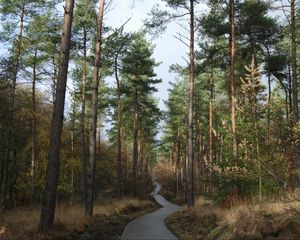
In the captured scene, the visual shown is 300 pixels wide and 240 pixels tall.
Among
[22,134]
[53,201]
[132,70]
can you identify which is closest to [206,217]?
[53,201]

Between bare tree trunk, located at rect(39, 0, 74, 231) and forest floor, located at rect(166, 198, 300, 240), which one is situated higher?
bare tree trunk, located at rect(39, 0, 74, 231)

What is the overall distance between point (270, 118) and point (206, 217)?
35.3 feet

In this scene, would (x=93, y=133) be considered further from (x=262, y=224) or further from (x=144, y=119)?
(x=144, y=119)

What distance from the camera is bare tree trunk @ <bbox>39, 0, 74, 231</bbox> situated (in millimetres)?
11453

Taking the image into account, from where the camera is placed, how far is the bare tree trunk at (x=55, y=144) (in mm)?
11453

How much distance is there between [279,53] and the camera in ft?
99.6

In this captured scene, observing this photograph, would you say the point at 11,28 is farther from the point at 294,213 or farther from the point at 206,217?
the point at 294,213

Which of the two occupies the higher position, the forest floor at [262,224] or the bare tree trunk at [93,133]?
the bare tree trunk at [93,133]

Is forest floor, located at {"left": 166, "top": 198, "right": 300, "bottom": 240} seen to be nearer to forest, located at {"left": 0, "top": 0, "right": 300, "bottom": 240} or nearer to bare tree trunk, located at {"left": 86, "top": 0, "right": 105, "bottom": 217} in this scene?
forest, located at {"left": 0, "top": 0, "right": 300, "bottom": 240}

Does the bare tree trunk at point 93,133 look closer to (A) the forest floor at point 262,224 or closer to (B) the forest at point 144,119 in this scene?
(B) the forest at point 144,119

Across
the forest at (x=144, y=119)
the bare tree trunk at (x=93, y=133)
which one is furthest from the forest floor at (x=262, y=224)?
the bare tree trunk at (x=93, y=133)

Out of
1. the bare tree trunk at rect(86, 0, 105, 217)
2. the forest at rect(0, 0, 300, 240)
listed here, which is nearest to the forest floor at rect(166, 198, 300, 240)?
the forest at rect(0, 0, 300, 240)

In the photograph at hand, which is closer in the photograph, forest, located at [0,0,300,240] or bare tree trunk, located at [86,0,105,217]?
forest, located at [0,0,300,240]

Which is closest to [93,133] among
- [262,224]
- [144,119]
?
[262,224]
